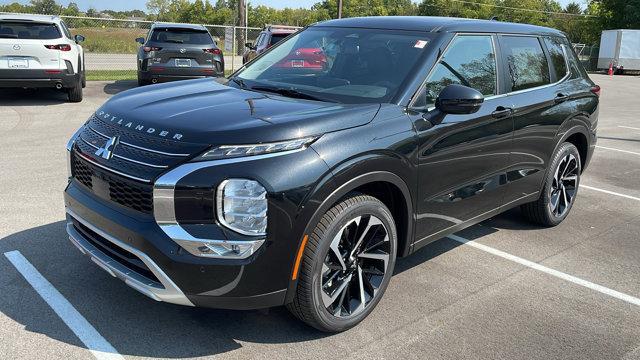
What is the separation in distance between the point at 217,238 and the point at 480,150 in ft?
7.37

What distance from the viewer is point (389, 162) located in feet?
11.3

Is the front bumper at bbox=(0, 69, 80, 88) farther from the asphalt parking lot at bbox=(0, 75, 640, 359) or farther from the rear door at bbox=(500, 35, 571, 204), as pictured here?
the rear door at bbox=(500, 35, 571, 204)

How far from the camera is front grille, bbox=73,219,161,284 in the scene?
9.91ft

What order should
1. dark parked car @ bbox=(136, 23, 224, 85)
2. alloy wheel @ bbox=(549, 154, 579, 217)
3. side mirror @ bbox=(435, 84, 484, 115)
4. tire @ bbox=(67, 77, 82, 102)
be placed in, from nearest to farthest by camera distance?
side mirror @ bbox=(435, 84, 484, 115) → alloy wheel @ bbox=(549, 154, 579, 217) → tire @ bbox=(67, 77, 82, 102) → dark parked car @ bbox=(136, 23, 224, 85)

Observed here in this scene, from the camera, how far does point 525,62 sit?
4.91 meters

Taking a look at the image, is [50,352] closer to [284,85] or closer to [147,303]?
[147,303]

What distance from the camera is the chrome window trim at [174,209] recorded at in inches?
112

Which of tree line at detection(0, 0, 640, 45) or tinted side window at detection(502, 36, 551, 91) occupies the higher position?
tree line at detection(0, 0, 640, 45)

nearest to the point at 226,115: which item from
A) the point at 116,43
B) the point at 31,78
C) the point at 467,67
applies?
the point at 467,67

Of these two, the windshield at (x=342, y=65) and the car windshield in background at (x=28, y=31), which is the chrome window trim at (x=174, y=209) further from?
the car windshield in background at (x=28, y=31)

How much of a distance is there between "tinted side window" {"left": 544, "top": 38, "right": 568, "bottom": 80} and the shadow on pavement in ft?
11.7

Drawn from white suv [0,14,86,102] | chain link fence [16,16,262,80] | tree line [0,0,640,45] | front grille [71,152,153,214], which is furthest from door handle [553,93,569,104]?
tree line [0,0,640,45]

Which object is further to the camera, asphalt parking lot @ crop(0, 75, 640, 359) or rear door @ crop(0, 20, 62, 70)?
rear door @ crop(0, 20, 62, 70)

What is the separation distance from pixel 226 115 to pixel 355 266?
3.90ft
